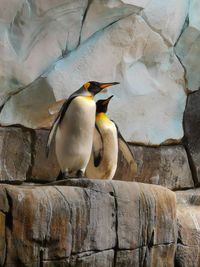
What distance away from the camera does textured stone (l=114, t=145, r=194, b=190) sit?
3920 millimetres

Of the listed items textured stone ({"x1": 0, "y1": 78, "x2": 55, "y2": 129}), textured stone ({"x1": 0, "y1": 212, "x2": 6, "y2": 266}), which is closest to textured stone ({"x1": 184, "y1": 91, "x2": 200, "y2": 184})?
textured stone ({"x1": 0, "y1": 78, "x2": 55, "y2": 129})

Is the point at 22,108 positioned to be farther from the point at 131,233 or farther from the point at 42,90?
the point at 131,233

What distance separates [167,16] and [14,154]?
1158 mm

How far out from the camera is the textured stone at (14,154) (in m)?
3.49

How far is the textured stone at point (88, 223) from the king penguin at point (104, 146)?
628mm

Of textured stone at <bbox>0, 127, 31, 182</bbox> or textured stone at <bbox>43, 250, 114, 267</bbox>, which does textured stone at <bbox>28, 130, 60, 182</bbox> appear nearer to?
textured stone at <bbox>0, 127, 31, 182</bbox>

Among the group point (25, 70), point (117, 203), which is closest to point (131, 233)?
point (117, 203)

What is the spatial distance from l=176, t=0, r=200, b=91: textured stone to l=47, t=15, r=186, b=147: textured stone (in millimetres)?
55

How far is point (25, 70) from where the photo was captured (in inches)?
137

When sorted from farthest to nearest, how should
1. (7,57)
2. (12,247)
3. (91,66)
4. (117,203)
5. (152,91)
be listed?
(152,91) < (91,66) < (7,57) < (117,203) < (12,247)

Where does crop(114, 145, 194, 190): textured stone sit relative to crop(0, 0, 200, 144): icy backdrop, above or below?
below

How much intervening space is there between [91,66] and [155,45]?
1.45ft

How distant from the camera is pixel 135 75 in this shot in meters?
3.93

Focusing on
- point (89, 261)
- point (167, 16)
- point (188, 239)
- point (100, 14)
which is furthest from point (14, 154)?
point (167, 16)
